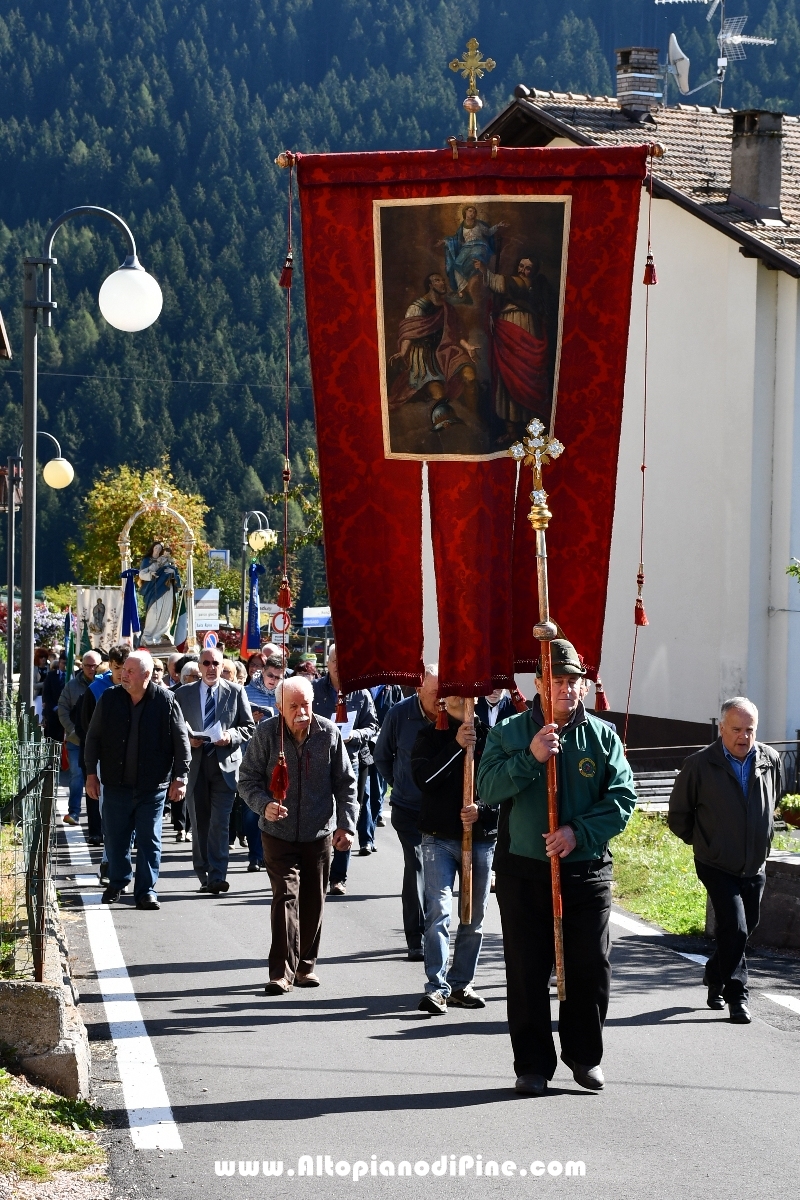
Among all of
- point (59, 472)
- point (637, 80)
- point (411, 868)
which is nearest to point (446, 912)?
point (411, 868)

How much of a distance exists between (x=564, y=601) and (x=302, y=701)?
184 cm

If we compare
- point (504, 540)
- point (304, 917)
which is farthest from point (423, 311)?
point (304, 917)

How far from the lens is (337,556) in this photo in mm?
8719

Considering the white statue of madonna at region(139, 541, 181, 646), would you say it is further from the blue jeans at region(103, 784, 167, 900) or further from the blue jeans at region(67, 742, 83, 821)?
the blue jeans at region(103, 784, 167, 900)

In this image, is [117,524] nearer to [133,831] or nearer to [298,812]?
[133,831]

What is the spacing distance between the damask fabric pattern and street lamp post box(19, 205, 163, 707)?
186 inches

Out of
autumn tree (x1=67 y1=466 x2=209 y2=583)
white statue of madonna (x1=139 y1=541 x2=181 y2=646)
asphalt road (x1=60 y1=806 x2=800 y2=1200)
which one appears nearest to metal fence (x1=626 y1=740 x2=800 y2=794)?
white statue of madonna (x1=139 y1=541 x2=181 y2=646)

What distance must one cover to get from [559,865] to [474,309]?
2938 mm

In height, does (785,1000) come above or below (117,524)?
above

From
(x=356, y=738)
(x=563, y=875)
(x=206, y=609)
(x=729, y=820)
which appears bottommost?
(x=206, y=609)

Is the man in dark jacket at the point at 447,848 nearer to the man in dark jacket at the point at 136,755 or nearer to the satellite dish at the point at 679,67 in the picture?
the man in dark jacket at the point at 136,755

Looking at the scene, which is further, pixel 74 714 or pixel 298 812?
pixel 74 714

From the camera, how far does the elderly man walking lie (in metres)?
17.7

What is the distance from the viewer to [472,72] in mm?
8625
